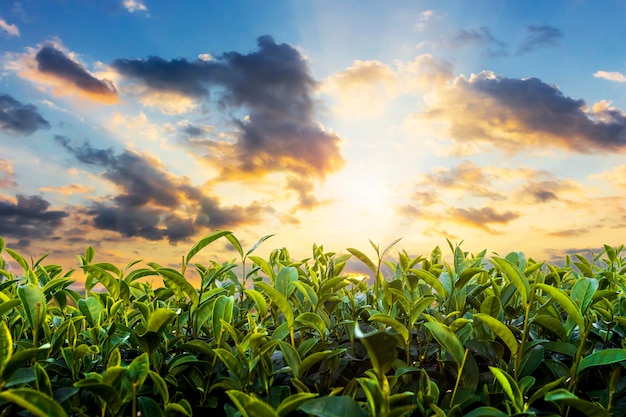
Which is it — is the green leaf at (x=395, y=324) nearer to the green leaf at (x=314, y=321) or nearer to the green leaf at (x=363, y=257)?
the green leaf at (x=314, y=321)

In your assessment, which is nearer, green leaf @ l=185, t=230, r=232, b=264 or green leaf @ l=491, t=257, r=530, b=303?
green leaf @ l=491, t=257, r=530, b=303

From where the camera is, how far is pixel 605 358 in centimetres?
187

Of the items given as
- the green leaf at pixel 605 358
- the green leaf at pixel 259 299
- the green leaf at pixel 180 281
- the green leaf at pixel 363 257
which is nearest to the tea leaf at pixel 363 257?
the green leaf at pixel 363 257

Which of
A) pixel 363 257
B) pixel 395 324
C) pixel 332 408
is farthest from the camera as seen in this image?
pixel 363 257

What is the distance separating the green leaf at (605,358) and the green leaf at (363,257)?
104cm

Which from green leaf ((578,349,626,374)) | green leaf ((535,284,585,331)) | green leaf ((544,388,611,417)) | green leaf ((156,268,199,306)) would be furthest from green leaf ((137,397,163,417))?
green leaf ((578,349,626,374))

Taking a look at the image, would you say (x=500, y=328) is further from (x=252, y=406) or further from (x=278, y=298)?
(x=252, y=406)

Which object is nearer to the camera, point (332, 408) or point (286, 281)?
point (332, 408)

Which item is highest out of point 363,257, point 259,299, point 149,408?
point 363,257

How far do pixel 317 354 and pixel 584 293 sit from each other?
109cm

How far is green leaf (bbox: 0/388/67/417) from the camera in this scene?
4.85 feet

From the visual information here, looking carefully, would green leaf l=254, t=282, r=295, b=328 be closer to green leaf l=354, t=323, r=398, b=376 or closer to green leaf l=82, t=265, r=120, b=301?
green leaf l=354, t=323, r=398, b=376

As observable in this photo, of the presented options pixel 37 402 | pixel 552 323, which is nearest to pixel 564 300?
→ pixel 552 323

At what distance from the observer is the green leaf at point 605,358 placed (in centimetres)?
182
